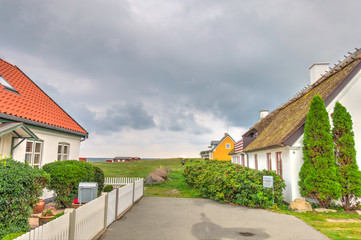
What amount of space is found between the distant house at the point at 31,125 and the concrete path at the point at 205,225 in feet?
14.6

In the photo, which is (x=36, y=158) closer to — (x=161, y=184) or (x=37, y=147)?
(x=37, y=147)

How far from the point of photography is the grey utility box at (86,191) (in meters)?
8.01

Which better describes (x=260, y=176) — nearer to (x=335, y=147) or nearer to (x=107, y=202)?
(x=335, y=147)

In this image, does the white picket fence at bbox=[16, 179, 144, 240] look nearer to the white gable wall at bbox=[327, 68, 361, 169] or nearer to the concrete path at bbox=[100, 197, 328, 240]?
the concrete path at bbox=[100, 197, 328, 240]

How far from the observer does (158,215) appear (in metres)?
8.91

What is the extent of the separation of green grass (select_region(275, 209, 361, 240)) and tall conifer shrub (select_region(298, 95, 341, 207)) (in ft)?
2.73

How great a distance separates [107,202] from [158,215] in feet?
9.50

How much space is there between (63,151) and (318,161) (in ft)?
43.9

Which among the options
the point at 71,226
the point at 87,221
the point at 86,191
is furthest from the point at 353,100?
the point at 71,226

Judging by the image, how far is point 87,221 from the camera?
535 centimetres

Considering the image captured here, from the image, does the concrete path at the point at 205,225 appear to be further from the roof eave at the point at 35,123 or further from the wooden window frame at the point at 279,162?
the roof eave at the point at 35,123

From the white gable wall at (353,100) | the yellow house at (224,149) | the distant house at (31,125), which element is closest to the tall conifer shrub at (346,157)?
the white gable wall at (353,100)

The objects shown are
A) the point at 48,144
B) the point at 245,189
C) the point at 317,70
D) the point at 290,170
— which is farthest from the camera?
the point at 317,70

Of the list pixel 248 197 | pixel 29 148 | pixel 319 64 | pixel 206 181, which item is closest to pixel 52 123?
pixel 29 148
